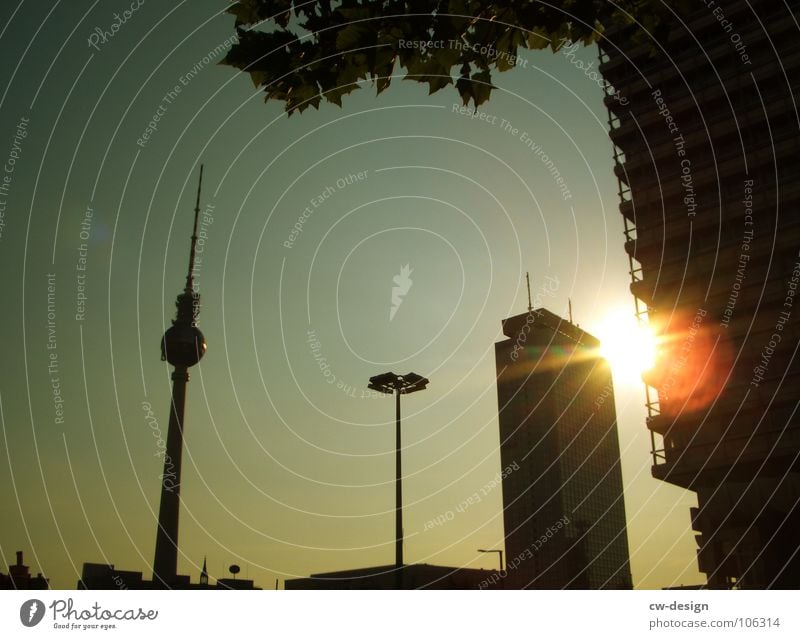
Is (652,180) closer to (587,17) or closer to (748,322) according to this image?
(748,322)

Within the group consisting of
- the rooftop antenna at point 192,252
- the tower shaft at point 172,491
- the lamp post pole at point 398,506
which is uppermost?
the rooftop antenna at point 192,252

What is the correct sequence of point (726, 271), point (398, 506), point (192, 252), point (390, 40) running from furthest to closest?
point (192, 252)
point (726, 271)
point (398, 506)
point (390, 40)

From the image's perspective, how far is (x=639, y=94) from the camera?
47.4 meters

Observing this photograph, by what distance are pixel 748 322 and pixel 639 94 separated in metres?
17.1

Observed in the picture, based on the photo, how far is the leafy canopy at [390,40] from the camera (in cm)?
582

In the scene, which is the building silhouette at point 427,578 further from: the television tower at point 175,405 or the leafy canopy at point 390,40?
the leafy canopy at point 390,40

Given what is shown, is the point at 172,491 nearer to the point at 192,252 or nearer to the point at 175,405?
the point at 175,405

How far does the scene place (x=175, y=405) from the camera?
303 feet

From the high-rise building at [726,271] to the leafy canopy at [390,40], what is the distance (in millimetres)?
32368

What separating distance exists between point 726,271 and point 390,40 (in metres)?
41.8

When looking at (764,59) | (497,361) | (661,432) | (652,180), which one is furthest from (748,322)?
(497,361)

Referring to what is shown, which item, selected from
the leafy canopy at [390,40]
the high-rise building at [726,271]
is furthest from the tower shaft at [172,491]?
the leafy canopy at [390,40]

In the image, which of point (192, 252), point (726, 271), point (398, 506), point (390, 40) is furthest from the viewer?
point (192, 252)

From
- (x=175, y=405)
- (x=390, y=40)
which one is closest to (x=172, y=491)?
(x=175, y=405)
